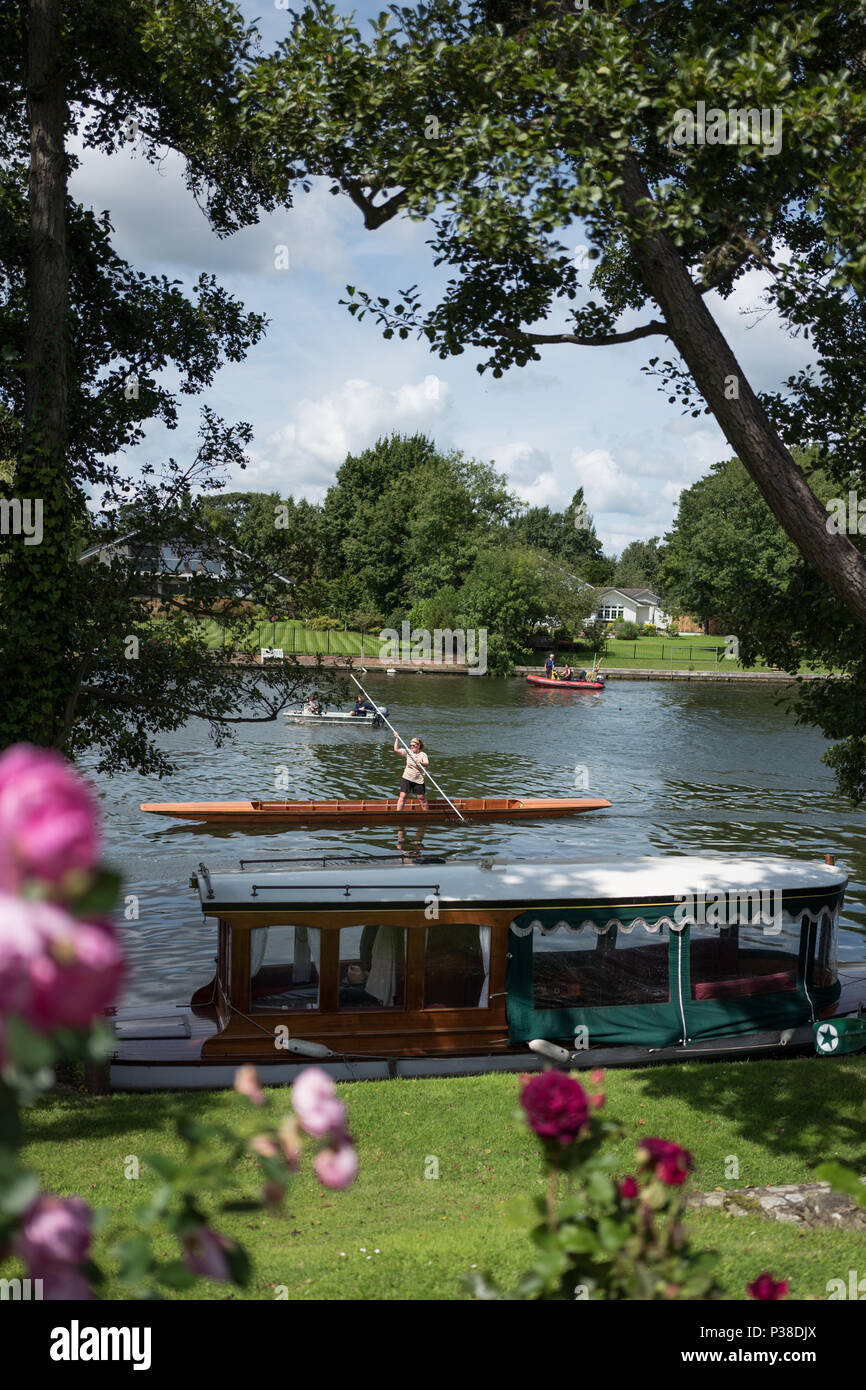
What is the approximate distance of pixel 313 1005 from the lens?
11859 millimetres

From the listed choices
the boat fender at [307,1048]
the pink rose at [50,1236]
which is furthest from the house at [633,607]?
the pink rose at [50,1236]

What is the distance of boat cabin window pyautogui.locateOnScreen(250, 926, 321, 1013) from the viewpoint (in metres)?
11.8

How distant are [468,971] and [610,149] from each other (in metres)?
8.43

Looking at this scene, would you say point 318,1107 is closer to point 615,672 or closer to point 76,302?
point 76,302

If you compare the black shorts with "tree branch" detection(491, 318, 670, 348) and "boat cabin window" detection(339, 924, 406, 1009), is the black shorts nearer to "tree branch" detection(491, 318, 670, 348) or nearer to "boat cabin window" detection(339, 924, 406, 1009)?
"boat cabin window" detection(339, 924, 406, 1009)

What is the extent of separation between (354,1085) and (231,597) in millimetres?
6253

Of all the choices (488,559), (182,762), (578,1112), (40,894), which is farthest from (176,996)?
(488,559)

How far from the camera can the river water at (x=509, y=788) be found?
70.8 ft

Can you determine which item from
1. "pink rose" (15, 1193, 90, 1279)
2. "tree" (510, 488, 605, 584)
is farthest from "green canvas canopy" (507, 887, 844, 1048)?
"tree" (510, 488, 605, 584)

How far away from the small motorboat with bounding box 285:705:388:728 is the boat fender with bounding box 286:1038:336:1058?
1207 inches

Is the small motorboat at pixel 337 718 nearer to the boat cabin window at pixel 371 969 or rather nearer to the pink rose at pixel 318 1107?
the boat cabin window at pixel 371 969

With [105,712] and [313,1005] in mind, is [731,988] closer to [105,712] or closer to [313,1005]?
[313,1005]

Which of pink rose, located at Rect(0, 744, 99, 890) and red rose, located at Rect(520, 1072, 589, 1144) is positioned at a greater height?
pink rose, located at Rect(0, 744, 99, 890)

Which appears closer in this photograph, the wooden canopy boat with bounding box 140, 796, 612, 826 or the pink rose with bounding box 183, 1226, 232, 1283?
the pink rose with bounding box 183, 1226, 232, 1283
